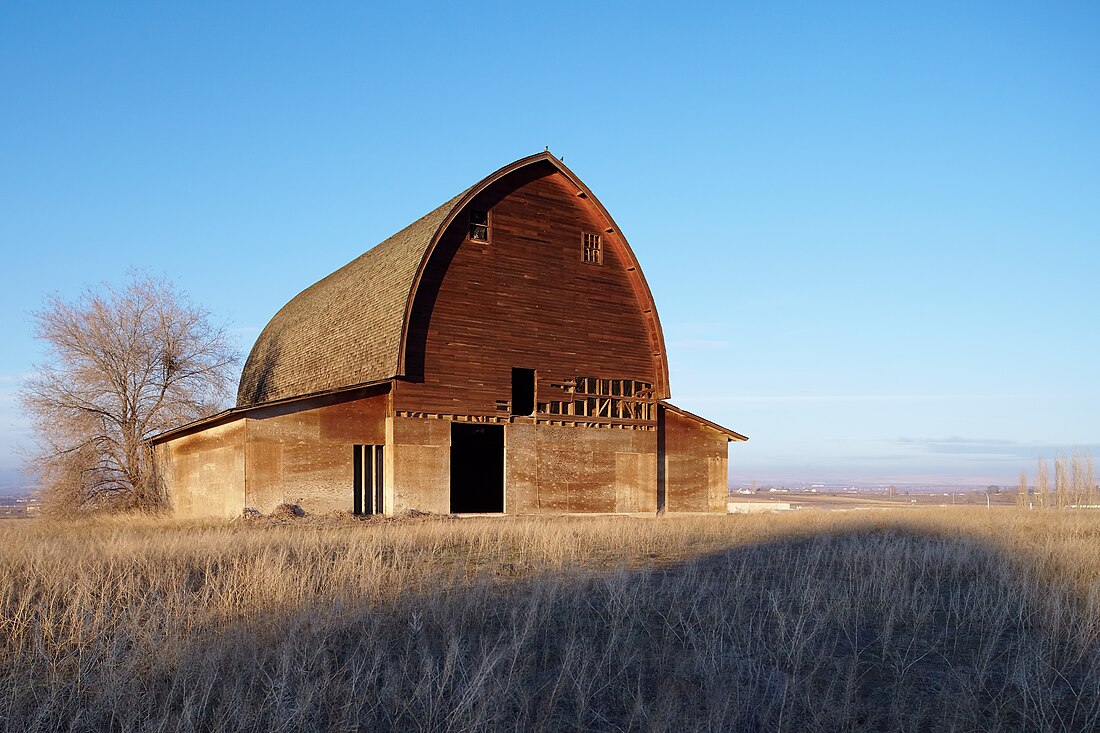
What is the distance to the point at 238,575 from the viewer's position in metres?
10.4

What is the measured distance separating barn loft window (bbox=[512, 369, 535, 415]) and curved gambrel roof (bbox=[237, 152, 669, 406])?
13.7 feet

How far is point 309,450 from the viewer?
23109 mm

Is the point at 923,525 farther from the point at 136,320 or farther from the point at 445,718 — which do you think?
the point at 136,320

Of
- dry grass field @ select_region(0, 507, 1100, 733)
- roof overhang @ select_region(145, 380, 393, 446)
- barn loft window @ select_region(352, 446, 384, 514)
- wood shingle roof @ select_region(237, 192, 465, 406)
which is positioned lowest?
dry grass field @ select_region(0, 507, 1100, 733)

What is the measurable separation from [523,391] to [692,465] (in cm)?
624

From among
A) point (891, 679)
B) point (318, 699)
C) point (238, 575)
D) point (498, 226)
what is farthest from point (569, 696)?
point (498, 226)

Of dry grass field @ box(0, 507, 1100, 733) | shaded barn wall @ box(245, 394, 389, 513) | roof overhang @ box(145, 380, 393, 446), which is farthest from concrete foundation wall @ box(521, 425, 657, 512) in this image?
dry grass field @ box(0, 507, 1100, 733)

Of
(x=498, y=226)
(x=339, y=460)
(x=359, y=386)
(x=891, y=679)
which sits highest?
(x=498, y=226)

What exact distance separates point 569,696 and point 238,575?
17.0 feet

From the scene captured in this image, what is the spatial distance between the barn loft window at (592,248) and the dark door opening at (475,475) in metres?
7.64

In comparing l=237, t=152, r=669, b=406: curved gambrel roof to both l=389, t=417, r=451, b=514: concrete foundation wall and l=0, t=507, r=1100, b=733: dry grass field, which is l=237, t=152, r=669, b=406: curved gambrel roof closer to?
l=389, t=417, r=451, b=514: concrete foundation wall

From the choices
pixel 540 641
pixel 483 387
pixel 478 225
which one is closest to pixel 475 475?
pixel 483 387

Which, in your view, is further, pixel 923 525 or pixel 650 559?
pixel 923 525

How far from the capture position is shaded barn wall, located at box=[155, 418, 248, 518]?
2316cm
